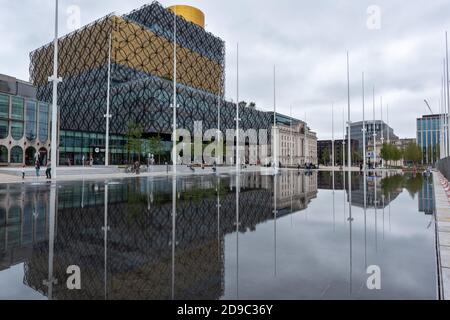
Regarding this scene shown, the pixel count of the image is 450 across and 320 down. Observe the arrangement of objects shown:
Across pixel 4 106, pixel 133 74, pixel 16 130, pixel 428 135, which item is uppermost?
pixel 133 74

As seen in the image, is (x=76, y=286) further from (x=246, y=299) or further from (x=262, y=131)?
(x=262, y=131)

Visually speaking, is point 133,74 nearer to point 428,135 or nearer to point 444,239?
point 444,239

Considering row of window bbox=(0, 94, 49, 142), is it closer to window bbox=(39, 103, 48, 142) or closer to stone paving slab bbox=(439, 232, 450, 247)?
window bbox=(39, 103, 48, 142)

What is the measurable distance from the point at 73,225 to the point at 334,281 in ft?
24.2

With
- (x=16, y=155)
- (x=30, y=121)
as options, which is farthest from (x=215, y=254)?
(x=30, y=121)

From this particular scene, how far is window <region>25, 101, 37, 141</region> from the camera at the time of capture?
185ft

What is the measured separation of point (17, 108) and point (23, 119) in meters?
2.10

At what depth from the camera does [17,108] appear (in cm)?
5466

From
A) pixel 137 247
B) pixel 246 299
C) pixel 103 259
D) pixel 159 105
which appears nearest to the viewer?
pixel 246 299

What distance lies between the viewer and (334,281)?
4762 millimetres

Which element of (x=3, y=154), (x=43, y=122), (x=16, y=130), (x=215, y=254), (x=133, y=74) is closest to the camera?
(x=215, y=254)

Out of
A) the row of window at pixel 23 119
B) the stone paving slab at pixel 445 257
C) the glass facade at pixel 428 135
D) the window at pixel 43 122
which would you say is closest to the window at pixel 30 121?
the row of window at pixel 23 119
